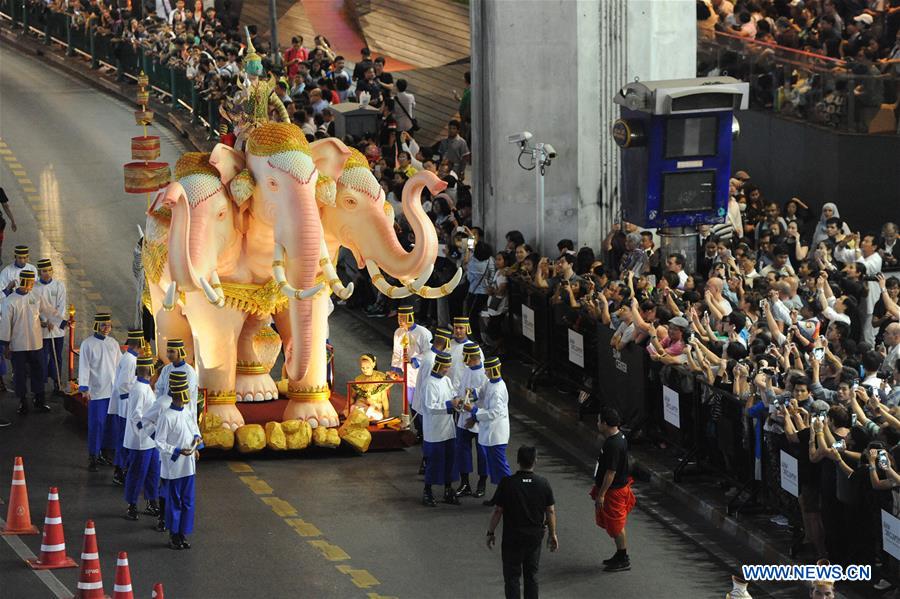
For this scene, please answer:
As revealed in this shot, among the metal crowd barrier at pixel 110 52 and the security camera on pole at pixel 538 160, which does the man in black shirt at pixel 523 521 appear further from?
the metal crowd barrier at pixel 110 52

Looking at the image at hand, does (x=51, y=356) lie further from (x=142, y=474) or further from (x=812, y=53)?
(x=812, y=53)

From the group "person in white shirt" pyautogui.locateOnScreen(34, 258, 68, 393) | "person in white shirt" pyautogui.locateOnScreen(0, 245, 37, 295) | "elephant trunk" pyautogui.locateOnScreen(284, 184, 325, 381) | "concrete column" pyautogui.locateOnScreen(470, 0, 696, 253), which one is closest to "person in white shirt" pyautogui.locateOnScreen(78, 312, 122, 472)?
"elephant trunk" pyautogui.locateOnScreen(284, 184, 325, 381)

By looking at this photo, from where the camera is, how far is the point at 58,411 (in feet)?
77.3

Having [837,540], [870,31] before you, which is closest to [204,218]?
[837,540]

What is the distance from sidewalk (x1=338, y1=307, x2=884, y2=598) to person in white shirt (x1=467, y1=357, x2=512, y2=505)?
4.65ft

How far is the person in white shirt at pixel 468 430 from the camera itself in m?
19.9

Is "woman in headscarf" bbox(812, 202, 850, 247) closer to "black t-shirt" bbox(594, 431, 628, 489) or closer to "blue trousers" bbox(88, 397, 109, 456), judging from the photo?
"black t-shirt" bbox(594, 431, 628, 489)

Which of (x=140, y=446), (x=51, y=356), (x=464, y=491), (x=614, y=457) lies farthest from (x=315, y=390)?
(x=614, y=457)

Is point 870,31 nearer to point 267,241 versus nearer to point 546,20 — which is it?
point 546,20

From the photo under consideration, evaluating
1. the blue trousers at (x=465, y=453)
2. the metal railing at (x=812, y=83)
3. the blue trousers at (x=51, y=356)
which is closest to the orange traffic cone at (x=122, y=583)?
the blue trousers at (x=465, y=453)

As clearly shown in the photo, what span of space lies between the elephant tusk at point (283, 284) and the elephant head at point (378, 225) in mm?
1074

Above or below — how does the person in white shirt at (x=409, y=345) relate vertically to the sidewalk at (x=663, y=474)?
above

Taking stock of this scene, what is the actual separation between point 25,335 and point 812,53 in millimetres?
12711

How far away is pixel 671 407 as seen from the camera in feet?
68.0
